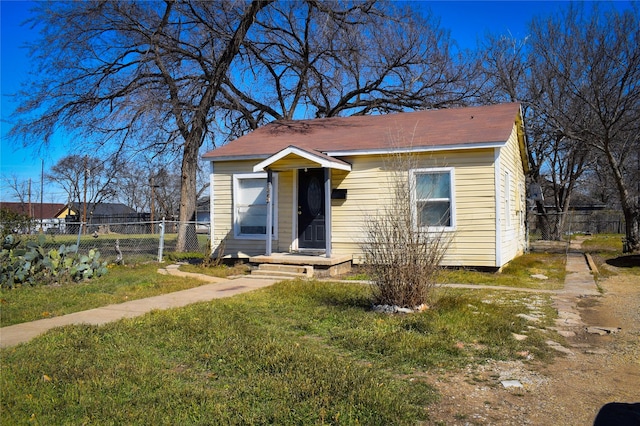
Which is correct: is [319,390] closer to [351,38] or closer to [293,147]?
[293,147]

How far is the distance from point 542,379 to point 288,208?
28.9ft

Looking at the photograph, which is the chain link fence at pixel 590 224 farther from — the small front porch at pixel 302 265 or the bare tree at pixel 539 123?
the small front porch at pixel 302 265

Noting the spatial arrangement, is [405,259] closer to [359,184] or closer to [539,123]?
[359,184]

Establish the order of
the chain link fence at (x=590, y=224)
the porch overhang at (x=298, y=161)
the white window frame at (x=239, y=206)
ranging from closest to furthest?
1. the porch overhang at (x=298, y=161)
2. the white window frame at (x=239, y=206)
3. the chain link fence at (x=590, y=224)

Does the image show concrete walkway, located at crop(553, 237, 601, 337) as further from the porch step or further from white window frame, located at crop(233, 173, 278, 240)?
white window frame, located at crop(233, 173, 278, 240)

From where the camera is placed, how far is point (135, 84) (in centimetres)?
1680

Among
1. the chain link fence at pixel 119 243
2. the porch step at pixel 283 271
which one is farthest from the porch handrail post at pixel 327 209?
the chain link fence at pixel 119 243

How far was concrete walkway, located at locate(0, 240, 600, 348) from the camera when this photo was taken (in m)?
5.86

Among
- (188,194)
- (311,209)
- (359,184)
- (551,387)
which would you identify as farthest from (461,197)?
(188,194)

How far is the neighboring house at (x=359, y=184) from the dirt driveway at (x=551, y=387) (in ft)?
15.3

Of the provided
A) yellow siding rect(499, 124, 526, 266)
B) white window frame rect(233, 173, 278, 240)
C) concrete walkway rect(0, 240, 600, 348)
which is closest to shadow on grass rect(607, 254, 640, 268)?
concrete walkway rect(0, 240, 600, 348)

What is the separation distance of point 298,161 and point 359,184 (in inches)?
60.9

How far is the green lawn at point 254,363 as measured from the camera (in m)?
3.41

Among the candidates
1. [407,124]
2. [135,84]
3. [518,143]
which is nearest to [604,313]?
[407,124]
